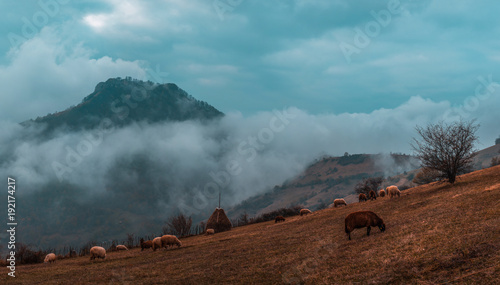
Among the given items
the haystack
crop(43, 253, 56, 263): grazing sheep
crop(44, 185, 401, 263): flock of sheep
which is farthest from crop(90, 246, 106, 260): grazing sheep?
the haystack

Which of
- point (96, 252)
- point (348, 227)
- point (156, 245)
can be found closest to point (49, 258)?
point (96, 252)

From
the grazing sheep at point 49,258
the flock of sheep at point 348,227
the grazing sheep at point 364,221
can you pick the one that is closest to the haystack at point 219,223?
the flock of sheep at point 348,227

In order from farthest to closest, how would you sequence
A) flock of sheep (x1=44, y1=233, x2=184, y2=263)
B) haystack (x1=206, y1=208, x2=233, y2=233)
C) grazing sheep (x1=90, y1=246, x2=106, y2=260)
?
haystack (x1=206, y1=208, x2=233, y2=233)
flock of sheep (x1=44, y1=233, x2=184, y2=263)
grazing sheep (x1=90, y1=246, x2=106, y2=260)

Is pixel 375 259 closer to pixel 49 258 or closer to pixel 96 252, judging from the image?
pixel 96 252

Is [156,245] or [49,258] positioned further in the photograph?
[49,258]

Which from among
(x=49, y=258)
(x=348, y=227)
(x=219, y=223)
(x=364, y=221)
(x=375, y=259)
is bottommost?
(x=219, y=223)

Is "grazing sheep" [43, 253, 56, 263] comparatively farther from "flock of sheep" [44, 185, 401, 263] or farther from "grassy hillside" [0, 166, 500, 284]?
"grassy hillside" [0, 166, 500, 284]

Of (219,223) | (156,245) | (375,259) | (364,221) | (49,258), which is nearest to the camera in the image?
(375,259)

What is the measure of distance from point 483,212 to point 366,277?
35.7 feet

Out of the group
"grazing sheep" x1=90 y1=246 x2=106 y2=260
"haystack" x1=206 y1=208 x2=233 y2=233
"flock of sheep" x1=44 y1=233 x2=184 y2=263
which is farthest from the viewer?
"haystack" x1=206 y1=208 x2=233 y2=233

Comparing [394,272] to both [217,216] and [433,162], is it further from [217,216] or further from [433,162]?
[217,216]

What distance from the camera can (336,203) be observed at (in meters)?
61.6

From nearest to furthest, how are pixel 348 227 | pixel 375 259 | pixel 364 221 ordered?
pixel 375 259 < pixel 364 221 < pixel 348 227

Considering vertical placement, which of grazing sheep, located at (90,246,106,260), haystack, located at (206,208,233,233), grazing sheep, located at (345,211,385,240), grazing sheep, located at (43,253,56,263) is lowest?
haystack, located at (206,208,233,233)
